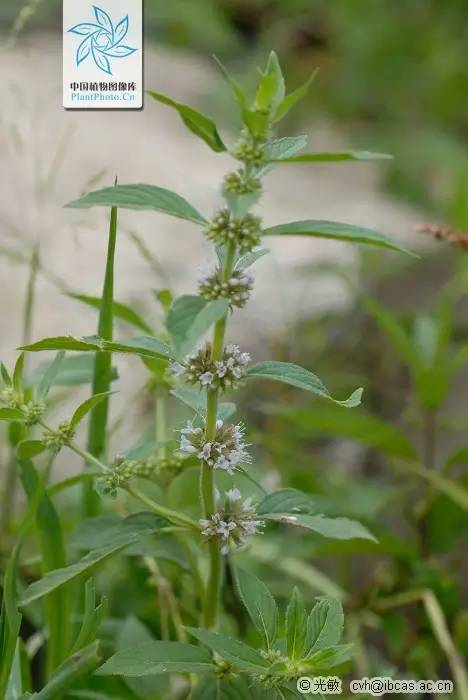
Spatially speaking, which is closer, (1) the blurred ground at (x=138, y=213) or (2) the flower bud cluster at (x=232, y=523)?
(2) the flower bud cluster at (x=232, y=523)

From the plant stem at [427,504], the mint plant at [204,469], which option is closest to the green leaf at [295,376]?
the mint plant at [204,469]

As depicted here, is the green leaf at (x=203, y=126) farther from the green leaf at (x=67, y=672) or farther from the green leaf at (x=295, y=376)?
the green leaf at (x=67, y=672)

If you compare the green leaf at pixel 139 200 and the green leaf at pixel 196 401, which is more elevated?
the green leaf at pixel 139 200

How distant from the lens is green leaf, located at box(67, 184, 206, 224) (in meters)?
0.47

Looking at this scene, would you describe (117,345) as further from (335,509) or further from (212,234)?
(335,509)

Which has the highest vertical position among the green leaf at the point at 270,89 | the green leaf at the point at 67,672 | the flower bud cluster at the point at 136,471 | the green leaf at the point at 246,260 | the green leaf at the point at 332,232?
the green leaf at the point at 270,89

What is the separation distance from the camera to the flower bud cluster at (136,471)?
1.74 ft

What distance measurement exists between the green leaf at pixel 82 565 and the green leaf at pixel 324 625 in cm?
10

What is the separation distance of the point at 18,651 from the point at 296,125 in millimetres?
1846

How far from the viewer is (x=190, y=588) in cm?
77

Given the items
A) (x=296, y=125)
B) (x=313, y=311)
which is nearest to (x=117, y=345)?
(x=313, y=311)

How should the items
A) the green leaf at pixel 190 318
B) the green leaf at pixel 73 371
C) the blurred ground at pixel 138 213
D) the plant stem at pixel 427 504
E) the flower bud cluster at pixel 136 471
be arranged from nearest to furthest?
the green leaf at pixel 190 318 → the flower bud cluster at pixel 136 471 → the green leaf at pixel 73 371 → the plant stem at pixel 427 504 → the blurred ground at pixel 138 213

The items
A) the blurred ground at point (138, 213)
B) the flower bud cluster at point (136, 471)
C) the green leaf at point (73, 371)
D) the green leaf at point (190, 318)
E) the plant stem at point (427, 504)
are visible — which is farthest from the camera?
the blurred ground at point (138, 213)

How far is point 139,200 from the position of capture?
18.8 inches
